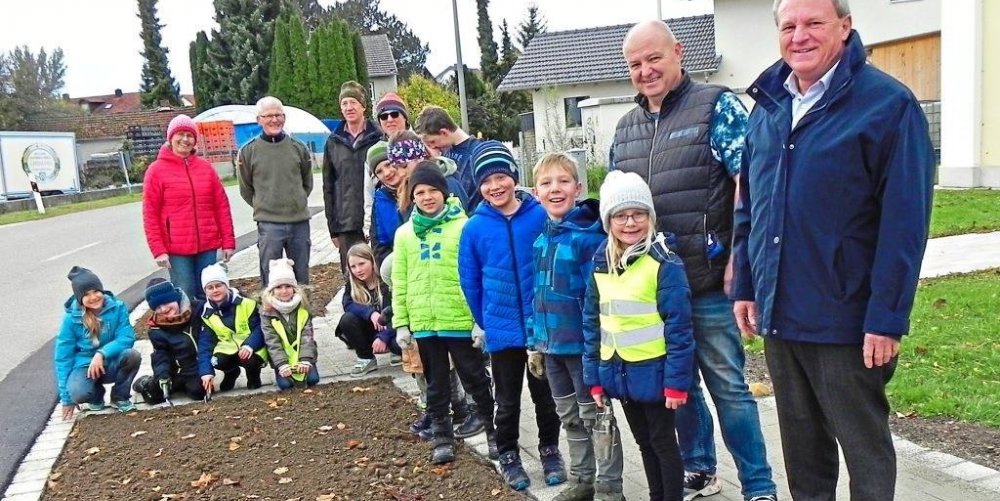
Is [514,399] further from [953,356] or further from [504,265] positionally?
[953,356]

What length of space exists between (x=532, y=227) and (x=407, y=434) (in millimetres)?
1827

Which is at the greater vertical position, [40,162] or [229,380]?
[40,162]

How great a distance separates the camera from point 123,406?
21.0ft

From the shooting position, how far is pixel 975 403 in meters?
4.88

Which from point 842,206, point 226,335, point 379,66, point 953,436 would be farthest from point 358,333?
point 379,66

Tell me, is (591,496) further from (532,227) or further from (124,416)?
(124,416)

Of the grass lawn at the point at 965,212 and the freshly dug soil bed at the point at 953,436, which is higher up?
the grass lawn at the point at 965,212

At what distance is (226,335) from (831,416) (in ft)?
16.1

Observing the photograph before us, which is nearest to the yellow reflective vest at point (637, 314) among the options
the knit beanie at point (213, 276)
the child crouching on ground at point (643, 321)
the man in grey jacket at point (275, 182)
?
the child crouching on ground at point (643, 321)

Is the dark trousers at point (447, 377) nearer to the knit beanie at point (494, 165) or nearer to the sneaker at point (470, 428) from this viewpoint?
the sneaker at point (470, 428)

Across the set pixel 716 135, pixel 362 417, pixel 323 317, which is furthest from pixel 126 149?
pixel 716 135

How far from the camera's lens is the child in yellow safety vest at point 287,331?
6617 millimetres

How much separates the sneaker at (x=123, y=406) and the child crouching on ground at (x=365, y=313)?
1631mm

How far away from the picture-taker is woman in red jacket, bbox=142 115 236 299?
7.09m
